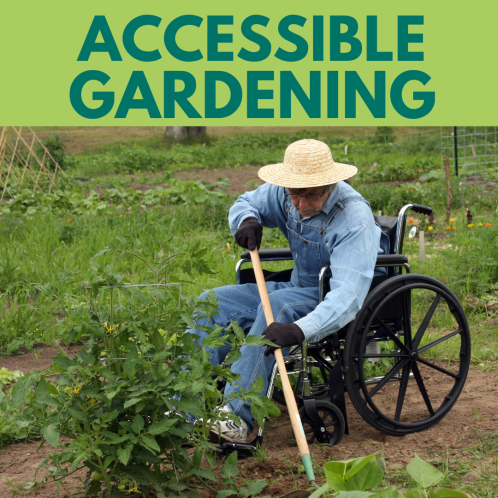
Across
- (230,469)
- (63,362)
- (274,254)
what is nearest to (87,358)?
(63,362)

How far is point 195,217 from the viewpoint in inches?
243

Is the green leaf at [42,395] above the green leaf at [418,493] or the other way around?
above

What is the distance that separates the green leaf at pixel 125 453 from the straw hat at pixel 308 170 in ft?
4.12

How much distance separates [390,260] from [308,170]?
0.57m

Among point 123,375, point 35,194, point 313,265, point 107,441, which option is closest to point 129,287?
point 123,375

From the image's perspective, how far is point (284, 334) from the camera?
231cm

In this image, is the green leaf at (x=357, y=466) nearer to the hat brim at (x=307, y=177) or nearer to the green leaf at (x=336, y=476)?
the green leaf at (x=336, y=476)

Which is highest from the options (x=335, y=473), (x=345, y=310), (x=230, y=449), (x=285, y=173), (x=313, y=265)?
(x=285, y=173)

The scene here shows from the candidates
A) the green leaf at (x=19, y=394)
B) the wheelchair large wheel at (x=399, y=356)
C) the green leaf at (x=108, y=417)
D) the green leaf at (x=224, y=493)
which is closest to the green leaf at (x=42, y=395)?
the green leaf at (x=19, y=394)

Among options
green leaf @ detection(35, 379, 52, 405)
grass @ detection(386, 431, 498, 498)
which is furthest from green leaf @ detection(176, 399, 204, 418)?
grass @ detection(386, 431, 498, 498)

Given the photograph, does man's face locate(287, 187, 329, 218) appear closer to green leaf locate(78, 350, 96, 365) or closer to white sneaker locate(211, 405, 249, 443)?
white sneaker locate(211, 405, 249, 443)

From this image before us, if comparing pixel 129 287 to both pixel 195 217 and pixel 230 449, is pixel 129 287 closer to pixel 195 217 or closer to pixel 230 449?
pixel 230 449

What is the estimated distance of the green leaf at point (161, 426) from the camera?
Answer: 183 centimetres

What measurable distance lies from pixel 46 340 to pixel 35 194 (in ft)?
13.7
